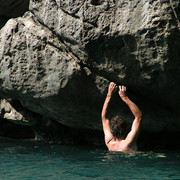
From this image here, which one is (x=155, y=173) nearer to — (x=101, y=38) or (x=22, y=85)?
(x=101, y=38)

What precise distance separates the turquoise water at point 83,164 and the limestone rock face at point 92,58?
47.2 inches

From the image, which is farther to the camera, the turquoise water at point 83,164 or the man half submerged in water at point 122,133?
the man half submerged in water at point 122,133

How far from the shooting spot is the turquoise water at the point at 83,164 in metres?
6.12

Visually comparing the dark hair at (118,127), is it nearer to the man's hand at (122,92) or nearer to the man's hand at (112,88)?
the man's hand at (122,92)

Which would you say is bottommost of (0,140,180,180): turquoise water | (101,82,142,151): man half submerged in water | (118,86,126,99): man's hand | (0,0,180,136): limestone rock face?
(0,140,180,180): turquoise water

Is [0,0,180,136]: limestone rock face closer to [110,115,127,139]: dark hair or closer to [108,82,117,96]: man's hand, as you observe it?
[108,82,117,96]: man's hand

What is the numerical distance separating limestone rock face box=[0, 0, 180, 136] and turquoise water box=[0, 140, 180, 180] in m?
1.20

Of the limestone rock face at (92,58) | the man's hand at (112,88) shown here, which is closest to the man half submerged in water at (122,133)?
the man's hand at (112,88)

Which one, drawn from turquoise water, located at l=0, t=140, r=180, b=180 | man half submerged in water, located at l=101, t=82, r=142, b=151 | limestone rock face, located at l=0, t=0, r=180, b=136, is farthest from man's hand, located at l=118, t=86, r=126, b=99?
turquoise water, located at l=0, t=140, r=180, b=180

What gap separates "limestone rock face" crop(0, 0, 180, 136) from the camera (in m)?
7.84

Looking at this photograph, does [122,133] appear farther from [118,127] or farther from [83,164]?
[83,164]

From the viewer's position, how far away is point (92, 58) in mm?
8492

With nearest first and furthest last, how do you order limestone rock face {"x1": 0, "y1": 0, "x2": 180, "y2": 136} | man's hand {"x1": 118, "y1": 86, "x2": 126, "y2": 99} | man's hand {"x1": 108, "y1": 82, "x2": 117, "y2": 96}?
limestone rock face {"x1": 0, "y1": 0, "x2": 180, "y2": 136} < man's hand {"x1": 118, "y1": 86, "x2": 126, "y2": 99} < man's hand {"x1": 108, "y1": 82, "x2": 117, "y2": 96}

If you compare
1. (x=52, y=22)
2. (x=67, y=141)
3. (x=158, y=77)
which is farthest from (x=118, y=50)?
(x=67, y=141)
